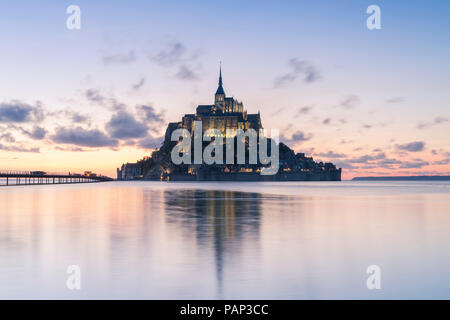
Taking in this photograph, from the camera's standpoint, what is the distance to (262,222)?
19.9 meters

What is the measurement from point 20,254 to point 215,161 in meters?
161

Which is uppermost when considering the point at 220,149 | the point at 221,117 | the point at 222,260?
the point at 221,117

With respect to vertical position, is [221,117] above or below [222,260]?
above

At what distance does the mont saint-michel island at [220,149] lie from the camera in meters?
171

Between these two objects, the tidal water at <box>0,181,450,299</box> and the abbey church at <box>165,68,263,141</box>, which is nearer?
the tidal water at <box>0,181,450,299</box>

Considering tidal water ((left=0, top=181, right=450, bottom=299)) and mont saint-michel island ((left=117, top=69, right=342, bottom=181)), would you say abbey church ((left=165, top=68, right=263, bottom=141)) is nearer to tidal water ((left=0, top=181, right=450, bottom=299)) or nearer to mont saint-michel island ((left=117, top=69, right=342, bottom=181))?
mont saint-michel island ((left=117, top=69, right=342, bottom=181))

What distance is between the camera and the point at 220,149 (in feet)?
560

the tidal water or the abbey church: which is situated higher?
the abbey church

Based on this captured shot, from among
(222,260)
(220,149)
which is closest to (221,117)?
(220,149)

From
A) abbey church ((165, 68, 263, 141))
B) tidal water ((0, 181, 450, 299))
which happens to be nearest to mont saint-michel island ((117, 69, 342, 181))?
abbey church ((165, 68, 263, 141))

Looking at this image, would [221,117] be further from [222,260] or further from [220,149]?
[222,260]

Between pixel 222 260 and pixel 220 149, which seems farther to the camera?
pixel 220 149

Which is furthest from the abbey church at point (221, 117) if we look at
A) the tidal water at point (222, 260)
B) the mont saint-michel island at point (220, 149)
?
the tidal water at point (222, 260)

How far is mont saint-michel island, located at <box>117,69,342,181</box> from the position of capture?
171 metres
